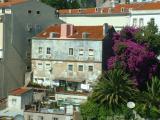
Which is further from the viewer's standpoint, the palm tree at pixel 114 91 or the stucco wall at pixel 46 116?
the stucco wall at pixel 46 116

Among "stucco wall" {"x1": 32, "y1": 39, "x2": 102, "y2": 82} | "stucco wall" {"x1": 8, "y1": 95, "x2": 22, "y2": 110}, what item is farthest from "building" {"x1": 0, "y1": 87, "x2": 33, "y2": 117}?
"stucco wall" {"x1": 32, "y1": 39, "x2": 102, "y2": 82}

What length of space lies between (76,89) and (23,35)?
11.2 metres

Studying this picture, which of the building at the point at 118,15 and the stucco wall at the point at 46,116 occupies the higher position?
the building at the point at 118,15

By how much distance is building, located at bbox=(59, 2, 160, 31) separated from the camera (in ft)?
245

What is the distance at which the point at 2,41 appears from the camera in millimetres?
68812

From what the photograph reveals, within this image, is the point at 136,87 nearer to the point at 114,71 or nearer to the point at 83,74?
the point at 114,71

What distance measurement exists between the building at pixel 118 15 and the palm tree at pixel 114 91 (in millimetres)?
19208

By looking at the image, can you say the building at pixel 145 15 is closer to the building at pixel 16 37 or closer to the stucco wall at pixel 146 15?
the stucco wall at pixel 146 15

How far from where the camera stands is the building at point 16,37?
68938 mm

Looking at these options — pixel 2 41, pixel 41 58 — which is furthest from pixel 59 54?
pixel 2 41

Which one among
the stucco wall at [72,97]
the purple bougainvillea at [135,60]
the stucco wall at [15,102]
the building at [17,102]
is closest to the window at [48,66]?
the building at [17,102]

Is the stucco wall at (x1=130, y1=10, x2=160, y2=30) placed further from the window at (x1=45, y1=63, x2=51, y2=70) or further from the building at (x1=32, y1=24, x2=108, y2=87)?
the window at (x1=45, y1=63, x2=51, y2=70)

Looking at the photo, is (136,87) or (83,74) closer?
(136,87)

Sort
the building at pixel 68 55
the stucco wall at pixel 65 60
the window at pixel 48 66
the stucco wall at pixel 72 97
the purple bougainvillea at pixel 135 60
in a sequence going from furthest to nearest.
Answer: the window at pixel 48 66, the building at pixel 68 55, the stucco wall at pixel 65 60, the purple bougainvillea at pixel 135 60, the stucco wall at pixel 72 97
